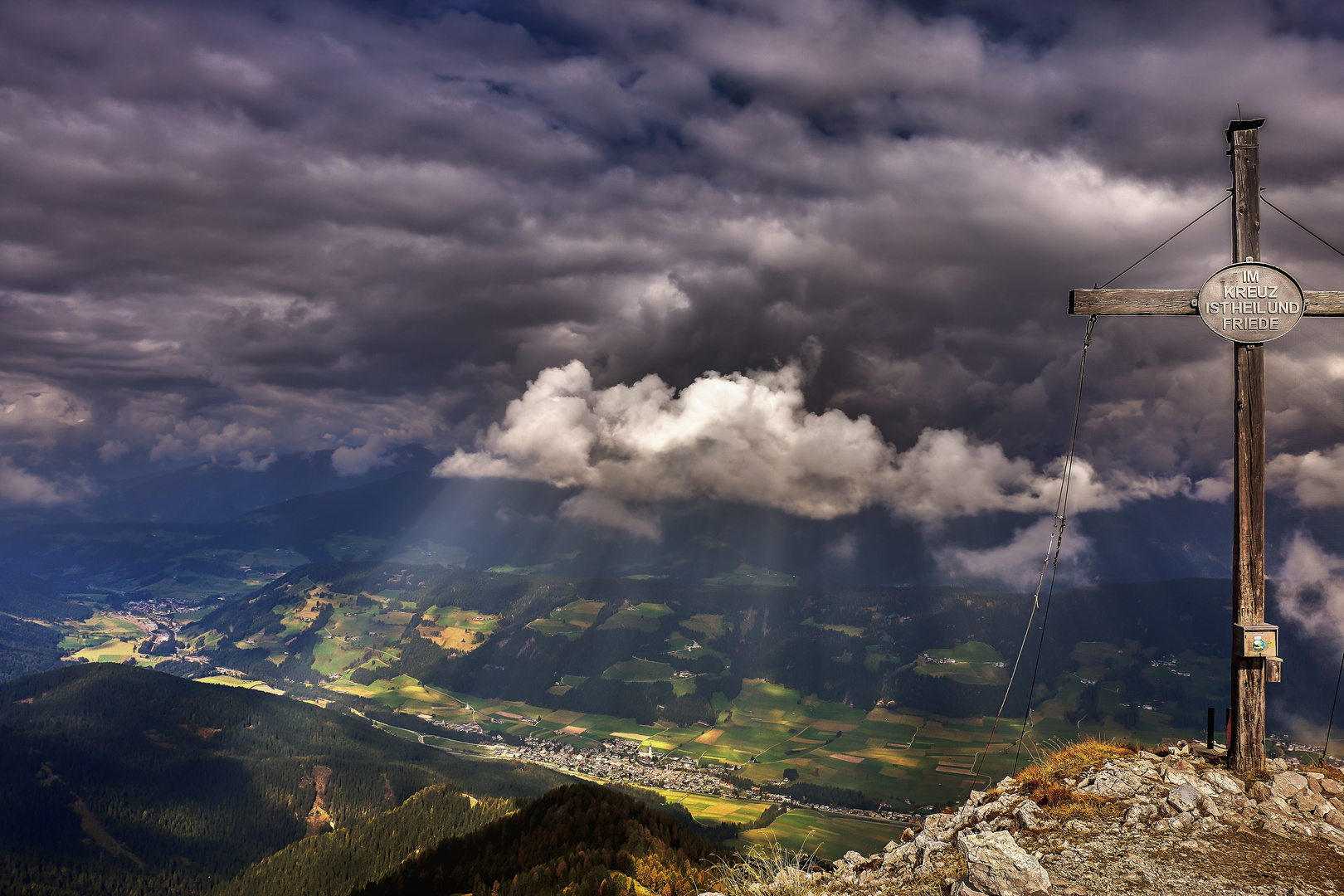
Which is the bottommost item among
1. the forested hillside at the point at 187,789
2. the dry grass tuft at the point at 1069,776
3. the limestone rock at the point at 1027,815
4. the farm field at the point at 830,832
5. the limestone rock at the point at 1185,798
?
the forested hillside at the point at 187,789

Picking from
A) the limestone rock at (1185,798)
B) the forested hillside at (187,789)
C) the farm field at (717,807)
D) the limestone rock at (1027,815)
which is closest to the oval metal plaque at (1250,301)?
the limestone rock at (1185,798)

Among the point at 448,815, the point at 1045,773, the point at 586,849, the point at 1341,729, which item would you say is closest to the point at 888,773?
the point at 448,815

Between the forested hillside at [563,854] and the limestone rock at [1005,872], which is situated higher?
the limestone rock at [1005,872]

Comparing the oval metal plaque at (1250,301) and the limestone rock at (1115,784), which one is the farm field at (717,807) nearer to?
the limestone rock at (1115,784)

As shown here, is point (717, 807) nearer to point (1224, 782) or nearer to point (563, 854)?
point (563, 854)

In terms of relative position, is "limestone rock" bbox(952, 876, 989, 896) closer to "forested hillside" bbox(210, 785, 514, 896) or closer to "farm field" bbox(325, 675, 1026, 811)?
"forested hillside" bbox(210, 785, 514, 896)

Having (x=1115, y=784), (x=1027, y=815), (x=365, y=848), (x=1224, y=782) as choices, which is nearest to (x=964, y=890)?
(x=1027, y=815)
